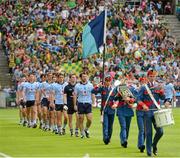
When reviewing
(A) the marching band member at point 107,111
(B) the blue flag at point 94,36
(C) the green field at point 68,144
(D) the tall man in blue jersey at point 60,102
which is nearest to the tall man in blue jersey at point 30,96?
(C) the green field at point 68,144

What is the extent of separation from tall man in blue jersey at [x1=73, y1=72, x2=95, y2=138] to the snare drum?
6893 mm

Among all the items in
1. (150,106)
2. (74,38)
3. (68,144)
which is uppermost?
(74,38)

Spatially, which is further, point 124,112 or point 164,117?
point 124,112

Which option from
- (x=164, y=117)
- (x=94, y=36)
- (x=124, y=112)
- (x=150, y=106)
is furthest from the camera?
(x=94, y=36)

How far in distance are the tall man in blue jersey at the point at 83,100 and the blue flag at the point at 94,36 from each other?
0.95 m

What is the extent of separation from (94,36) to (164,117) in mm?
7654

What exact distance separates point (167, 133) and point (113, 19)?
25887 mm

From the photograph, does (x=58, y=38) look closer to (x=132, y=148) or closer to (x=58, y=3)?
(x=58, y=3)

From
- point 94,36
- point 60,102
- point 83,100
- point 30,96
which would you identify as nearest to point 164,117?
point 83,100

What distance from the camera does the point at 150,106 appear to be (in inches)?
902

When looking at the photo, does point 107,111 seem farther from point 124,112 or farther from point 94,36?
point 94,36

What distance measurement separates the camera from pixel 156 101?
75.3 feet

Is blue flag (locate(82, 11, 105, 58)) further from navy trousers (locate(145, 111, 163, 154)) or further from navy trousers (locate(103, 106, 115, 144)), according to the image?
navy trousers (locate(145, 111, 163, 154))

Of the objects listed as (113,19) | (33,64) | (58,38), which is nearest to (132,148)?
(33,64)
